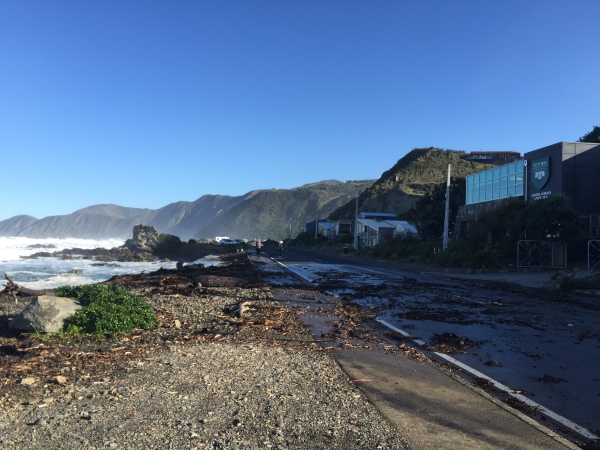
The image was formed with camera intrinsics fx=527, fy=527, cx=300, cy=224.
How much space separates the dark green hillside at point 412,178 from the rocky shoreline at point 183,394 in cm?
9233

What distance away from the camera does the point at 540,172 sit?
39625 mm

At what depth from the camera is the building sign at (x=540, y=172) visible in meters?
38.7

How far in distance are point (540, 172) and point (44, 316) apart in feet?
127

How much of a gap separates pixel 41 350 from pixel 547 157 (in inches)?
1523

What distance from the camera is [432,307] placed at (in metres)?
14.7

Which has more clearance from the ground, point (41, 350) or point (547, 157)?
point (547, 157)

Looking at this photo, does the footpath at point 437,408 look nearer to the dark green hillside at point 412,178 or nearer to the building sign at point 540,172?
the building sign at point 540,172

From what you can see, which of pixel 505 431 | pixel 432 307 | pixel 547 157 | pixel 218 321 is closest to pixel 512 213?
pixel 547 157

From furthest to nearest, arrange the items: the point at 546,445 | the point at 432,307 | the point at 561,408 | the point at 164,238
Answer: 1. the point at 164,238
2. the point at 432,307
3. the point at 561,408
4. the point at 546,445

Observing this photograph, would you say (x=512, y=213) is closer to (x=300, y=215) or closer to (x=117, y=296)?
(x=117, y=296)

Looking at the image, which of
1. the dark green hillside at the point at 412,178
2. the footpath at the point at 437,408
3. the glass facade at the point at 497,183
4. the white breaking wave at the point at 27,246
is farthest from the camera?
the dark green hillside at the point at 412,178

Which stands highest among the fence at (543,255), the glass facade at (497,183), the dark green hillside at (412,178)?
the dark green hillside at (412,178)

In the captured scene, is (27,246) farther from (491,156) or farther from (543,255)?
(491,156)

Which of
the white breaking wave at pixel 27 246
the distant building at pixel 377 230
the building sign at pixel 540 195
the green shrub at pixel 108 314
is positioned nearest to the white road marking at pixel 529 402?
the green shrub at pixel 108 314
